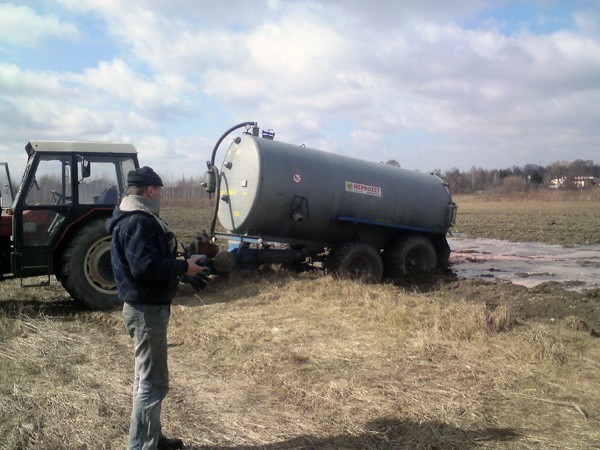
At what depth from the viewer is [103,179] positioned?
830 cm

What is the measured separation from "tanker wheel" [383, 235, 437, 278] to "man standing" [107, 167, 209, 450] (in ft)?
27.7

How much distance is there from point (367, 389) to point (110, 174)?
5.67 meters

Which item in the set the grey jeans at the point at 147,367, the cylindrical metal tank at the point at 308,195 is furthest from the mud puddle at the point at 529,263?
the grey jeans at the point at 147,367

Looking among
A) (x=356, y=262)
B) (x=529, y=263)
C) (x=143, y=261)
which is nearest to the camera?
(x=143, y=261)

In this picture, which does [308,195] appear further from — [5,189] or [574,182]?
[574,182]

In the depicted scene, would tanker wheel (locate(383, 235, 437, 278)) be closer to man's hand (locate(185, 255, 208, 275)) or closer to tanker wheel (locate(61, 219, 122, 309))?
tanker wheel (locate(61, 219, 122, 309))

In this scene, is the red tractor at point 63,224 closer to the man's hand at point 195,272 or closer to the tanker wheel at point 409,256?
the man's hand at point 195,272

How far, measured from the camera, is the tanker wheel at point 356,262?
10297mm

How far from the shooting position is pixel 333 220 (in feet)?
34.3

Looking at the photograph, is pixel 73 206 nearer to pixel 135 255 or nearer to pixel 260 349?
pixel 260 349

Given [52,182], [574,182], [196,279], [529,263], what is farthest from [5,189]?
[574,182]

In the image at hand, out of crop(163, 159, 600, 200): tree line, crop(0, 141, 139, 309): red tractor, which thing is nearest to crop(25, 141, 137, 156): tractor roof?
crop(0, 141, 139, 309): red tractor

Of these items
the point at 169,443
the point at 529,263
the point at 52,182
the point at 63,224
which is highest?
the point at 52,182

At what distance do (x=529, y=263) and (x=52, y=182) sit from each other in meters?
11.9
